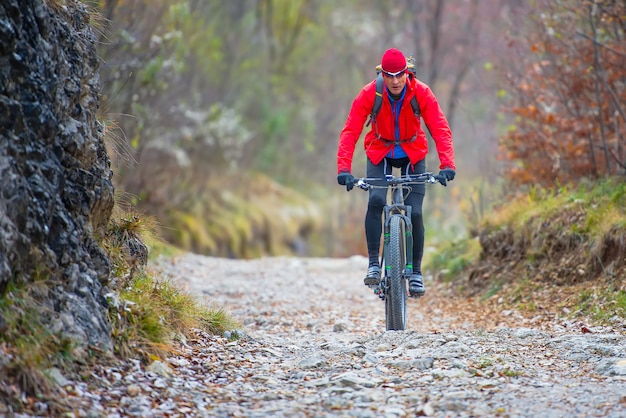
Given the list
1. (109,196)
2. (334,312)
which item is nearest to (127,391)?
(109,196)

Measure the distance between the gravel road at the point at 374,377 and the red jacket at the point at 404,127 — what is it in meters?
1.53

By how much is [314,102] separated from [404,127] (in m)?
Answer: 26.8

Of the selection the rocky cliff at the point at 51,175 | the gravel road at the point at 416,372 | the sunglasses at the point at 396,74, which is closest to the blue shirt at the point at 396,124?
the sunglasses at the point at 396,74

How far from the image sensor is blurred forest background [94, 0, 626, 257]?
33.4 ft

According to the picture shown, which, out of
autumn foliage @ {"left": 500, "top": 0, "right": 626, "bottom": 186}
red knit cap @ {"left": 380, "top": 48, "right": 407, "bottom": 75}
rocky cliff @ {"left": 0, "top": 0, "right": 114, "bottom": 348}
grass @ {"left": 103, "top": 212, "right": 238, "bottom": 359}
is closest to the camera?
rocky cliff @ {"left": 0, "top": 0, "right": 114, "bottom": 348}

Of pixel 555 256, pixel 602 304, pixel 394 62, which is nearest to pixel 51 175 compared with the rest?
pixel 394 62

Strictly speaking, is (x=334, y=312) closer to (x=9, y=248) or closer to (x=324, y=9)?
(x=9, y=248)

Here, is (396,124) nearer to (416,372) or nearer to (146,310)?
(416,372)

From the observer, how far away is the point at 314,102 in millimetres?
33469

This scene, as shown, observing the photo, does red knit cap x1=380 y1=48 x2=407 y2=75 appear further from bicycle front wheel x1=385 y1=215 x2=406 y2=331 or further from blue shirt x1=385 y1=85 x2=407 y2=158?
bicycle front wheel x1=385 y1=215 x2=406 y2=331

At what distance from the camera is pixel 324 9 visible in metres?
31.6

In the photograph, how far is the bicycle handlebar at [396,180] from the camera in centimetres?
660

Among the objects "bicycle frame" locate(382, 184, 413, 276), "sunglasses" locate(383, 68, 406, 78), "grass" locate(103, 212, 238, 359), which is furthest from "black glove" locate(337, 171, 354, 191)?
"grass" locate(103, 212, 238, 359)

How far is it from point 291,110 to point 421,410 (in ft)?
85.7
